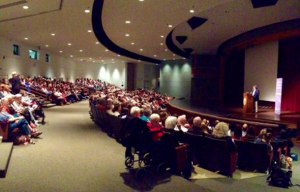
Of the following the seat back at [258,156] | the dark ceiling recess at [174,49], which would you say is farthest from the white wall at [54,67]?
the seat back at [258,156]

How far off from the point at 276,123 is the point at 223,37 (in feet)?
24.1

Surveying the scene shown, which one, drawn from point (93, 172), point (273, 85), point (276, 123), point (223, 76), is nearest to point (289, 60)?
point (273, 85)

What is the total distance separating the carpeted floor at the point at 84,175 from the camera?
3.46 m

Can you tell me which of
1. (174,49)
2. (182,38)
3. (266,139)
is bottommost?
(266,139)

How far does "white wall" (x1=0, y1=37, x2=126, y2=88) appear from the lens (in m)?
14.6

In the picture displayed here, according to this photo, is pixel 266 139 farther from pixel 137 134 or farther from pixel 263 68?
pixel 263 68

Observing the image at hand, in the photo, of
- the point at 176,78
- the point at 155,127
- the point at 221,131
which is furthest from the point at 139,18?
the point at 176,78

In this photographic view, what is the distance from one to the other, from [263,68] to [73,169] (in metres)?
11.7

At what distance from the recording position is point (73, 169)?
4086 millimetres

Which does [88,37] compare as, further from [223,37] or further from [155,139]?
[155,139]

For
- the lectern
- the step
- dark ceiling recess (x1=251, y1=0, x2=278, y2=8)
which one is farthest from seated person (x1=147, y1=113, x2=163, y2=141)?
the lectern

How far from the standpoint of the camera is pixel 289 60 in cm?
1156

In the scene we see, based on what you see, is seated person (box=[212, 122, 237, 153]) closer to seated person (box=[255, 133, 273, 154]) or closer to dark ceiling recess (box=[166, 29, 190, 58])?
seated person (box=[255, 133, 273, 154])

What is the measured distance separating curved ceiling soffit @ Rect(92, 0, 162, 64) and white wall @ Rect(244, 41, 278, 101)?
26.4ft
